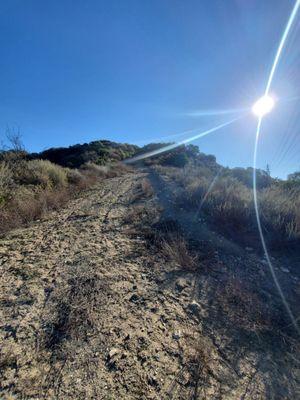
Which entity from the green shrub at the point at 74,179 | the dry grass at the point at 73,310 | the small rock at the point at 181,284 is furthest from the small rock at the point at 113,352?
the green shrub at the point at 74,179

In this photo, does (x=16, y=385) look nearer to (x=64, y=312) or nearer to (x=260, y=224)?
(x=64, y=312)

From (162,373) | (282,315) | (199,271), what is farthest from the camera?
(199,271)

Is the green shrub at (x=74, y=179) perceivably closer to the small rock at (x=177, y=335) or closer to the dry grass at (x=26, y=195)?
the dry grass at (x=26, y=195)

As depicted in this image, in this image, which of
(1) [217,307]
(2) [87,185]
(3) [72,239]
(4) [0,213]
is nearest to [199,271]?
(1) [217,307]

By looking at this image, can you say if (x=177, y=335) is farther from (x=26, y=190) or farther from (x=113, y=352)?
(x=26, y=190)

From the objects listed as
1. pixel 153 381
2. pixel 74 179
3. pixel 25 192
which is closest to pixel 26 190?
pixel 25 192

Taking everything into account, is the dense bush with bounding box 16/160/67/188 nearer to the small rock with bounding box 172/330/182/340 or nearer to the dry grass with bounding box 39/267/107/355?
the dry grass with bounding box 39/267/107/355

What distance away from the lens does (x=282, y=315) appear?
2443 mm

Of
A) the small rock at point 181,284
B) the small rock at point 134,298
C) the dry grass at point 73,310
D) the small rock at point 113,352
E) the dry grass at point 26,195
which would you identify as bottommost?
the small rock at point 113,352

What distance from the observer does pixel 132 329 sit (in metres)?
2.11

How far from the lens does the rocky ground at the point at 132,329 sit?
1624 millimetres

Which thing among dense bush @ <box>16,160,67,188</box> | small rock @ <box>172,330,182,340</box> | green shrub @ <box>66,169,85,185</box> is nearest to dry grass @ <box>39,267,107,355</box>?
small rock @ <box>172,330,182,340</box>

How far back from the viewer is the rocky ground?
5.33 ft

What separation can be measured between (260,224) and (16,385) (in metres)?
4.40
